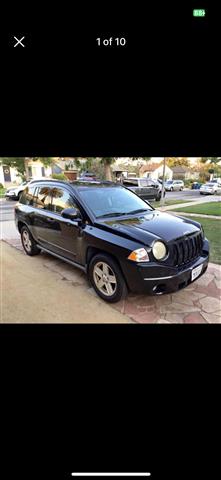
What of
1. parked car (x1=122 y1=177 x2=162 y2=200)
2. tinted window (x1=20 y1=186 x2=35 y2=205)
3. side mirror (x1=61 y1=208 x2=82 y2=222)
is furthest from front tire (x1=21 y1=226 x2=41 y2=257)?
parked car (x1=122 y1=177 x2=162 y2=200)

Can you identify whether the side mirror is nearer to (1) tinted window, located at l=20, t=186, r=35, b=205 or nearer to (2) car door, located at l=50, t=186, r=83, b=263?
(2) car door, located at l=50, t=186, r=83, b=263

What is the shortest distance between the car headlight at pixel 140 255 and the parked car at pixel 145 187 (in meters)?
11.7

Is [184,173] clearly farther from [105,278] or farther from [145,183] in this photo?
[105,278]

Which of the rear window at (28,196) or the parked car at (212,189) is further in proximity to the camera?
the parked car at (212,189)

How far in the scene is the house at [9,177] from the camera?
19.8 meters

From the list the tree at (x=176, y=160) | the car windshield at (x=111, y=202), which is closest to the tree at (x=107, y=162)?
the car windshield at (x=111, y=202)

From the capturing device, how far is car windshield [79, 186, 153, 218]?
3262 mm

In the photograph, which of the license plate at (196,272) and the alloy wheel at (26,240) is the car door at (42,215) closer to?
the alloy wheel at (26,240)

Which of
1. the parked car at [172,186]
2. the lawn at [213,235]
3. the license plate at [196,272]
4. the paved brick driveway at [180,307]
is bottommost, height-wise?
the paved brick driveway at [180,307]

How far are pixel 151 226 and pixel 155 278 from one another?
0.66m
